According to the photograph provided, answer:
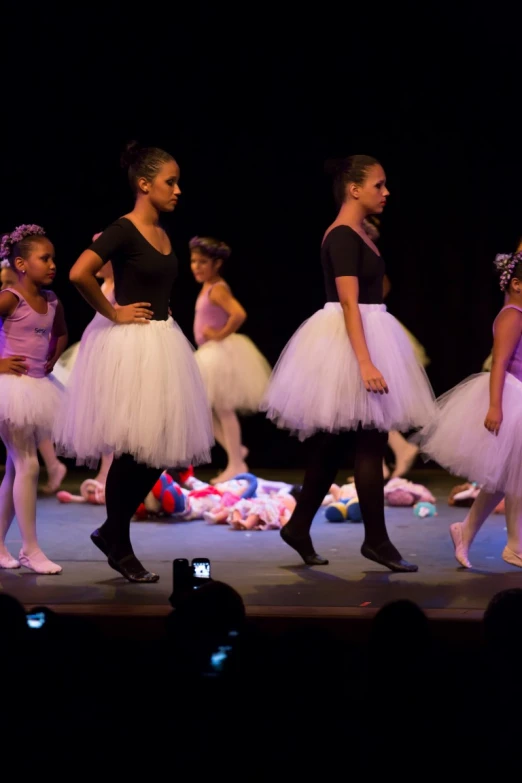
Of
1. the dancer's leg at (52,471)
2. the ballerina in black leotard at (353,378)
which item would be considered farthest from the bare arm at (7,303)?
the dancer's leg at (52,471)

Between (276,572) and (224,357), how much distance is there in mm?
2615

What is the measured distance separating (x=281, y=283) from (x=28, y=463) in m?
3.70

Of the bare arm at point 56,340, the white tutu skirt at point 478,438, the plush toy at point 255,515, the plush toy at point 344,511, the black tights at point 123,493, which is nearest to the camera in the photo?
the black tights at point 123,493

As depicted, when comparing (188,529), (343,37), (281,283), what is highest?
(343,37)

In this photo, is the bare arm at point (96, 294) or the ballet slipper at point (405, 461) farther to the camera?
the ballet slipper at point (405, 461)

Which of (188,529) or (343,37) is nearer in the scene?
(188,529)

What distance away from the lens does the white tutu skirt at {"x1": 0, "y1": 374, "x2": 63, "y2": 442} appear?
12.5 ft

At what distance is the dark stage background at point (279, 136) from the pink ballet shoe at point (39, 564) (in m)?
3.55

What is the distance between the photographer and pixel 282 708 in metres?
1.89

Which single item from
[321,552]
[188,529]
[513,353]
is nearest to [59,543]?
[188,529]

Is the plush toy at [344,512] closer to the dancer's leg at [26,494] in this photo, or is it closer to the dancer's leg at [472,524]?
the dancer's leg at [472,524]

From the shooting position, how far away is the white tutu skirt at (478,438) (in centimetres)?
378

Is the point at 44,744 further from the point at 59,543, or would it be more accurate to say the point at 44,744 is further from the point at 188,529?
the point at 188,529

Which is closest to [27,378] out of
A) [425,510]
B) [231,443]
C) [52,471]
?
[425,510]
